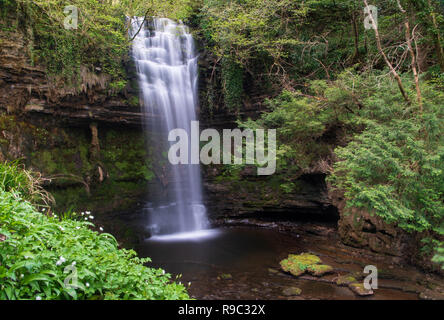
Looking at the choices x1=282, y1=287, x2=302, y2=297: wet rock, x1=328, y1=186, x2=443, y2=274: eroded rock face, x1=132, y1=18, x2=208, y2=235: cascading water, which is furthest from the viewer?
x1=132, y1=18, x2=208, y2=235: cascading water

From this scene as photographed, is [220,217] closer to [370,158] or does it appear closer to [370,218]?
[370,218]

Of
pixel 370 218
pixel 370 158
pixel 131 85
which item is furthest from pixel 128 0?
pixel 370 218

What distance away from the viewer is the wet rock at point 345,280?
615 cm

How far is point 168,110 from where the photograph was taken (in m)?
11.5

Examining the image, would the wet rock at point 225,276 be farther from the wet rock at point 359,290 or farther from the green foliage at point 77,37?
the green foliage at point 77,37

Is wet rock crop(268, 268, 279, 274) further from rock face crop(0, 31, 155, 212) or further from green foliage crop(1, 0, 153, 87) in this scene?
green foliage crop(1, 0, 153, 87)

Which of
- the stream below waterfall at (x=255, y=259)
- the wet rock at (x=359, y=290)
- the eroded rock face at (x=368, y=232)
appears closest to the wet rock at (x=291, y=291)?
the stream below waterfall at (x=255, y=259)

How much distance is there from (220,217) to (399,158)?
7.56 meters

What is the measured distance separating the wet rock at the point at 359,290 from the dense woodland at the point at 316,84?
4.86ft

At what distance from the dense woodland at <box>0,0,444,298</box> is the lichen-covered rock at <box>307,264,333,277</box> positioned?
1.75 metres

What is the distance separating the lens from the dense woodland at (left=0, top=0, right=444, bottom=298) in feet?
18.0

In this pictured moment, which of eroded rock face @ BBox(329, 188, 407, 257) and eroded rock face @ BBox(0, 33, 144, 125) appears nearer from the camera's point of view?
eroded rock face @ BBox(329, 188, 407, 257)

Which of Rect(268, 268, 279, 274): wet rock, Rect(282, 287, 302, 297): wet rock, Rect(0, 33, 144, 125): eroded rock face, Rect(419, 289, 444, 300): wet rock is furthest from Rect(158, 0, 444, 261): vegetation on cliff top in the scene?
Rect(0, 33, 144, 125): eroded rock face
